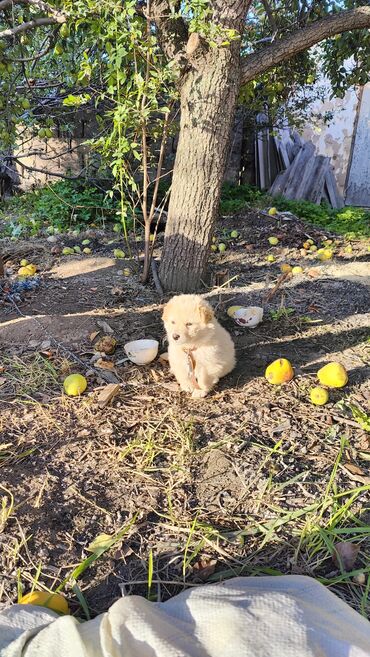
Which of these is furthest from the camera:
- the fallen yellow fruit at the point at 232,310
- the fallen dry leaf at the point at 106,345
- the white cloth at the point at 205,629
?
the fallen yellow fruit at the point at 232,310

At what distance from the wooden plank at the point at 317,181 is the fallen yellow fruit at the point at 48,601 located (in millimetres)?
10058

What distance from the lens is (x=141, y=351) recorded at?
3150 millimetres

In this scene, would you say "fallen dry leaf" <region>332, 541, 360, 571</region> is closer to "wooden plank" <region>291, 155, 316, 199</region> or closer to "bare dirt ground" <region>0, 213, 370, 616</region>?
"bare dirt ground" <region>0, 213, 370, 616</region>

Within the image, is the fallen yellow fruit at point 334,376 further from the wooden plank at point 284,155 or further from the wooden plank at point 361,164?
the wooden plank at point 361,164

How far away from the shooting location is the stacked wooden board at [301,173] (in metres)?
10.1

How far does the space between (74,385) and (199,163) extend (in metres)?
2.27

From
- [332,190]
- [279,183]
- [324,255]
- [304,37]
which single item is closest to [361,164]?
[332,190]

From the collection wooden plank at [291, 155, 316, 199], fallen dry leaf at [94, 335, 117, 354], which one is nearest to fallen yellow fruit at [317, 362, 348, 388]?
fallen dry leaf at [94, 335, 117, 354]

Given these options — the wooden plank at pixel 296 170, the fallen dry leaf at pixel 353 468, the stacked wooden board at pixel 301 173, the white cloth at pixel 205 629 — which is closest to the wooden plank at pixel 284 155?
the stacked wooden board at pixel 301 173

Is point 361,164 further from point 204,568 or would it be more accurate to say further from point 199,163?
point 204,568

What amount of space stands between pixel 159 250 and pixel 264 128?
544cm

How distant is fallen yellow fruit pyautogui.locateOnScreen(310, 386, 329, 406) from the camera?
109 inches

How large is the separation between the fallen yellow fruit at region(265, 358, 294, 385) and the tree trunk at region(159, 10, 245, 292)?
161cm

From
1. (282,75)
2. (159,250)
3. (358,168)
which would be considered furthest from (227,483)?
(358,168)
